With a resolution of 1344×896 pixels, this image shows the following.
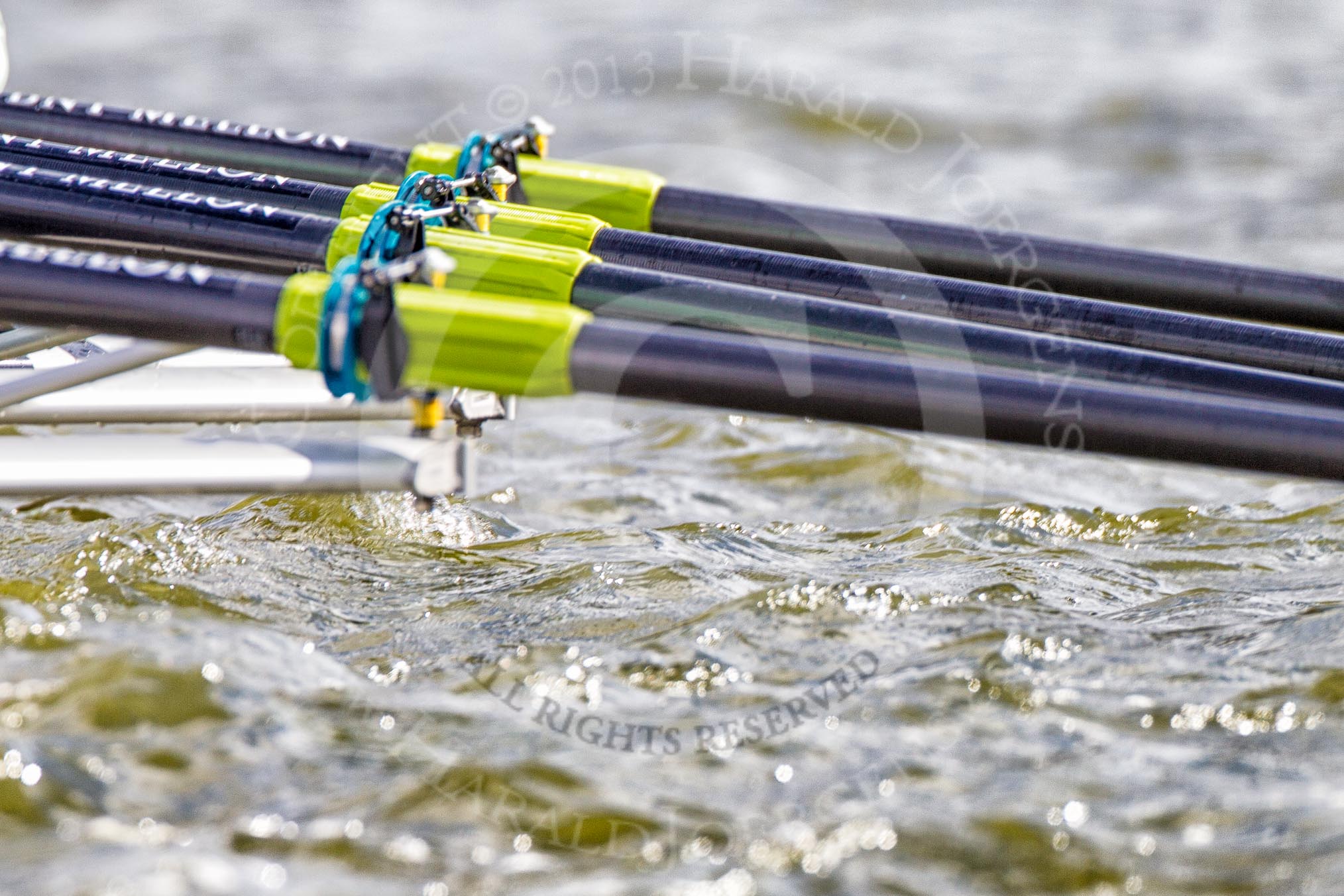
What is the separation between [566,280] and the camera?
7.35 ft

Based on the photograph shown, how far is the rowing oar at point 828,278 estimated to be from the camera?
7.63 feet

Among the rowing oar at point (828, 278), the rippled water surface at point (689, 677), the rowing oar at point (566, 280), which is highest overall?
the rowing oar at point (828, 278)

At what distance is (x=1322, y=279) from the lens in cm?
256

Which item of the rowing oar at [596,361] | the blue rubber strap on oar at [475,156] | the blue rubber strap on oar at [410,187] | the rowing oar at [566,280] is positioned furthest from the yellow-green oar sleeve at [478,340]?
the blue rubber strap on oar at [475,156]

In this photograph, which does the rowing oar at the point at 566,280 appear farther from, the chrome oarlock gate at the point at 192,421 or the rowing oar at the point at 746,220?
the rowing oar at the point at 746,220

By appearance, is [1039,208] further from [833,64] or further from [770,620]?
[770,620]

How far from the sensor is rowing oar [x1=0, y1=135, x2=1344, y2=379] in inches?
91.5

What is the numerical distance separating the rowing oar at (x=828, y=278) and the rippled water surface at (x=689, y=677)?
468mm

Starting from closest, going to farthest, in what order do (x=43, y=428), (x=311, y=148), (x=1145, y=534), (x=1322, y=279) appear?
(x=1322, y=279)
(x=1145, y=534)
(x=311, y=148)
(x=43, y=428)

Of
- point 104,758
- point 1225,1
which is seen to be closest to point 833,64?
point 1225,1

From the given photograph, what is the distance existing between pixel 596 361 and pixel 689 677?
1.79 ft

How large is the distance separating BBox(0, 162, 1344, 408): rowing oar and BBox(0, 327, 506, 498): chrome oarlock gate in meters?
0.23

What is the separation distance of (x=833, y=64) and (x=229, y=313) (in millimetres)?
5864

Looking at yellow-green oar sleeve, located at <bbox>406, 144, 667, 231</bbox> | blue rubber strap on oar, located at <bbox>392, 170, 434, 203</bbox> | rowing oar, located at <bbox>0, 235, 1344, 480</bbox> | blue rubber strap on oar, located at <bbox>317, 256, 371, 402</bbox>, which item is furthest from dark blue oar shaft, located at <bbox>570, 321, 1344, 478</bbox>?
yellow-green oar sleeve, located at <bbox>406, 144, 667, 231</bbox>
